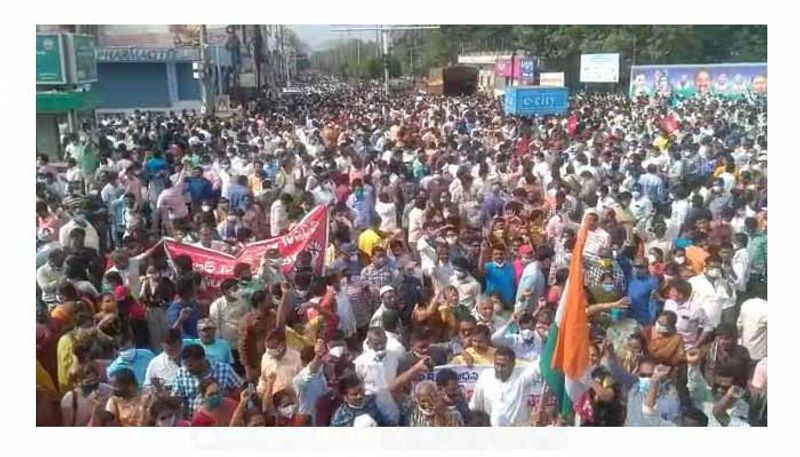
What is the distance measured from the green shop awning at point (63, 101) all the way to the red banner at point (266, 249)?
39.9 inches

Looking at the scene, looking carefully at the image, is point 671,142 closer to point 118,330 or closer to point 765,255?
point 765,255

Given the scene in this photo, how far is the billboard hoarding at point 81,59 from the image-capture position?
640 cm

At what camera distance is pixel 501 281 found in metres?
6.57

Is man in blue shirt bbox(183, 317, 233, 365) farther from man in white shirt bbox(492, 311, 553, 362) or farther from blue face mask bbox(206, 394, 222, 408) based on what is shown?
man in white shirt bbox(492, 311, 553, 362)

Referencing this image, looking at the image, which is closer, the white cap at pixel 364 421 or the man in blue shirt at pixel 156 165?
the white cap at pixel 364 421

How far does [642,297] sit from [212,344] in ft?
8.58

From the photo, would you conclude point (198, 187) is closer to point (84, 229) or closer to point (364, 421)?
point (84, 229)

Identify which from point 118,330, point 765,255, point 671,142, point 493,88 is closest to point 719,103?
point 671,142

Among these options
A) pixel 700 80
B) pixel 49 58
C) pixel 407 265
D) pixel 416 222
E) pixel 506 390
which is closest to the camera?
pixel 506 390

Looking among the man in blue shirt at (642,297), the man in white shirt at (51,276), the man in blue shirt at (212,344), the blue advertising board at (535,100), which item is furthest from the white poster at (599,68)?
the man in white shirt at (51,276)

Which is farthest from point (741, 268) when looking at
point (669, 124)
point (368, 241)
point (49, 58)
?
point (49, 58)

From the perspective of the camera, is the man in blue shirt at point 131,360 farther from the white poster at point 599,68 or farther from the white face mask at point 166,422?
the white poster at point 599,68

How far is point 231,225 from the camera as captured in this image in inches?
265

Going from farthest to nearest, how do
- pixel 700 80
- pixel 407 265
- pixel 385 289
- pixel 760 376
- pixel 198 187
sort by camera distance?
1. pixel 700 80
2. pixel 198 187
3. pixel 407 265
4. pixel 385 289
5. pixel 760 376
